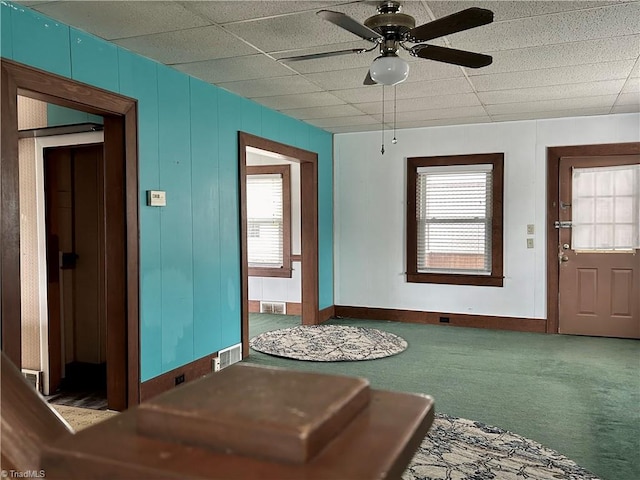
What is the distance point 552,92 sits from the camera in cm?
476

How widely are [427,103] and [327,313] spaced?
296 centimetres

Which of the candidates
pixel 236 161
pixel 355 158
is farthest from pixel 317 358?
pixel 355 158

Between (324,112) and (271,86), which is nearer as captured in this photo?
(271,86)

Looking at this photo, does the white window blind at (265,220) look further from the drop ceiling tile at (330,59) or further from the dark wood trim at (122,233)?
the dark wood trim at (122,233)

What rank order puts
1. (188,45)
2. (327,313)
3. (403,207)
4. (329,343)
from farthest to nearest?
1. (327,313)
2. (403,207)
3. (329,343)
4. (188,45)

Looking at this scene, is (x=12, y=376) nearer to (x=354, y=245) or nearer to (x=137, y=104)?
(x=137, y=104)

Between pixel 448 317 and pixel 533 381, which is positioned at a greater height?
pixel 448 317

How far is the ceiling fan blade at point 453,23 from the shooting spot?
7.89ft

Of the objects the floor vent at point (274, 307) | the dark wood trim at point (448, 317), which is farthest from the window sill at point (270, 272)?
the dark wood trim at point (448, 317)

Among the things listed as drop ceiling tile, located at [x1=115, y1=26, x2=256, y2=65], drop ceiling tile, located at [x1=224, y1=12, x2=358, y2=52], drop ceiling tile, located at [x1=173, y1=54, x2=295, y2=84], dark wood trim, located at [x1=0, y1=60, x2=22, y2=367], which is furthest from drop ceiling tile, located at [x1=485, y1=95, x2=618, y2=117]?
dark wood trim, located at [x1=0, y1=60, x2=22, y2=367]

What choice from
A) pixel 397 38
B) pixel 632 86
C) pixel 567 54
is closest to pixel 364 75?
pixel 397 38

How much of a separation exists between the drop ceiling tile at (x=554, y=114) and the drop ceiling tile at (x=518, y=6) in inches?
112

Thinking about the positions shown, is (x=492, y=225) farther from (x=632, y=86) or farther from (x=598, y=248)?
(x=632, y=86)

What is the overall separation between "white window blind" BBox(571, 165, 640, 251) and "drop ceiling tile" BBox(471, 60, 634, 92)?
1.72 m
